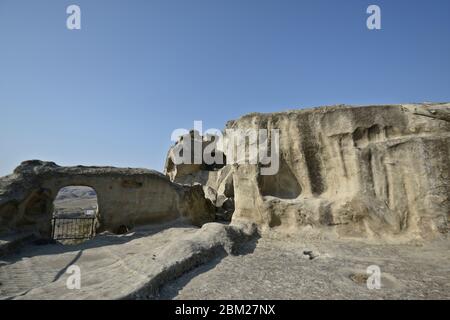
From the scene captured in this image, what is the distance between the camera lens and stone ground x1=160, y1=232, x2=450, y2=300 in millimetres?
4781

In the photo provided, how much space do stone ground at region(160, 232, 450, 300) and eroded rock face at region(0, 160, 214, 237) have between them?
738 centimetres

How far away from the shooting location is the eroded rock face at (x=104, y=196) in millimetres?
10914

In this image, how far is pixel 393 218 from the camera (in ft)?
26.5

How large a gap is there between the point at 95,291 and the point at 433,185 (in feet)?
24.9

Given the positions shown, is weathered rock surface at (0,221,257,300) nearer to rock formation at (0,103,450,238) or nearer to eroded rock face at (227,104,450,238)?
rock formation at (0,103,450,238)

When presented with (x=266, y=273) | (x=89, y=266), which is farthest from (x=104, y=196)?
(x=266, y=273)

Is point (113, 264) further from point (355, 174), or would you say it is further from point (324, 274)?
point (355, 174)

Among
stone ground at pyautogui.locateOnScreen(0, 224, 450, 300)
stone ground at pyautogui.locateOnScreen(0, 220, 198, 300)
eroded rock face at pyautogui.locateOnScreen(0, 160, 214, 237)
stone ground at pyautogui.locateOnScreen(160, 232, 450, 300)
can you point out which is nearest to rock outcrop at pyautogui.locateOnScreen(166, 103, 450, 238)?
stone ground at pyautogui.locateOnScreen(0, 224, 450, 300)

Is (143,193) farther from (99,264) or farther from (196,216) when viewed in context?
(99,264)

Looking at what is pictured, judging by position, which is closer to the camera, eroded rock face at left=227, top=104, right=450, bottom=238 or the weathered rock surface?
the weathered rock surface
